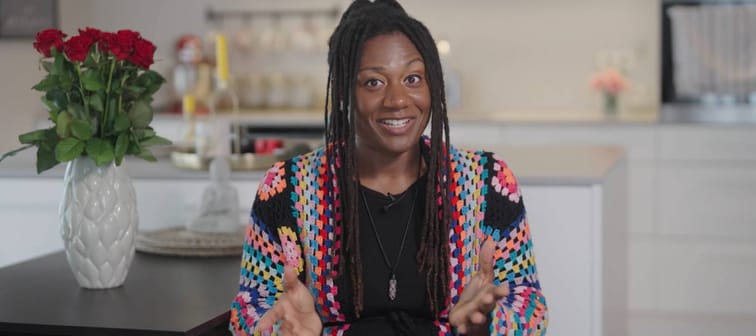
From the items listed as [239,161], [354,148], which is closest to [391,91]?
[354,148]

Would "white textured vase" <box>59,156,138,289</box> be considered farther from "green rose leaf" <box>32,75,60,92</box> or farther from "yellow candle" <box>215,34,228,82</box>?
"yellow candle" <box>215,34,228,82</box>

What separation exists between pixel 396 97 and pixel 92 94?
682 mm

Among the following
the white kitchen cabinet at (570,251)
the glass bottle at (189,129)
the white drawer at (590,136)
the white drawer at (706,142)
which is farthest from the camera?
the white drawer at (590,136)

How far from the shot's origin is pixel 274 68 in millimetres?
5984

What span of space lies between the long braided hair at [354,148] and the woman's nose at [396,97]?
6cm

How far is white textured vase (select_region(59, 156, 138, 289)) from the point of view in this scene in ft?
6.97

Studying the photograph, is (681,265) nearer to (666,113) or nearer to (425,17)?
(666,113)

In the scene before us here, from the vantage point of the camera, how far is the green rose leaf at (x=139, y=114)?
2.14 metres

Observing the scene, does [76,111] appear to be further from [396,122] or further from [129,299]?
[396,122]

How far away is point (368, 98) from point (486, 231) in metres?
0.31

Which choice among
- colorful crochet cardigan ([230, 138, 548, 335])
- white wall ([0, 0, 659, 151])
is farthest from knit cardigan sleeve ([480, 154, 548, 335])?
white wall ([0, 0, 659, 151])

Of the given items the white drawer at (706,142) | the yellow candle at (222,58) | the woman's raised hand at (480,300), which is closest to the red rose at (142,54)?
the woman's raised hand at (480,300)

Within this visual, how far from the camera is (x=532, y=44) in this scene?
5.61 m

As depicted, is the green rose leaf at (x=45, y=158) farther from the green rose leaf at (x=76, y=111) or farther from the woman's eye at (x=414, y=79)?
the woman's eye at (x=414, y=79)
